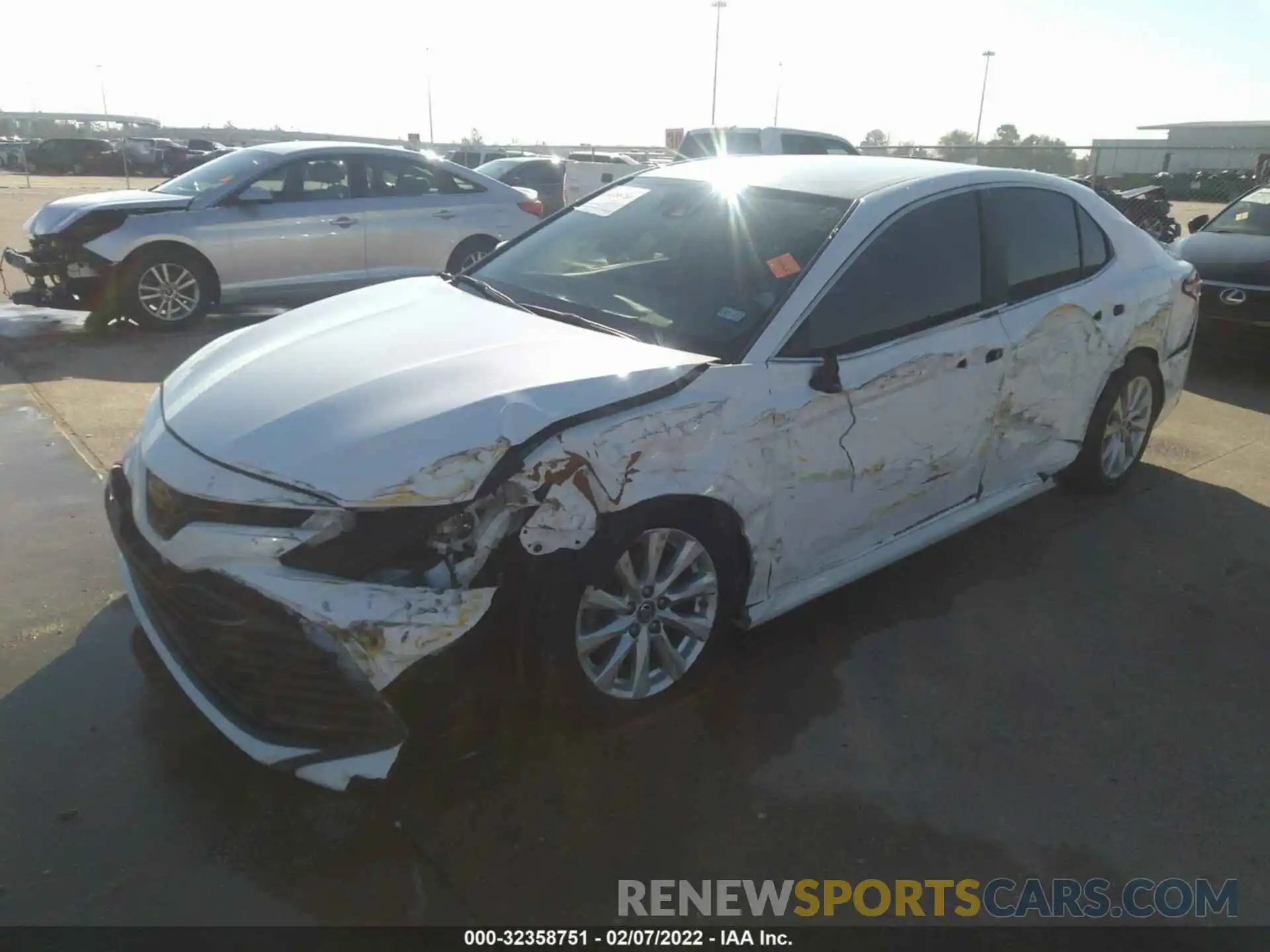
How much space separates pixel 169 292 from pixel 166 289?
35mm

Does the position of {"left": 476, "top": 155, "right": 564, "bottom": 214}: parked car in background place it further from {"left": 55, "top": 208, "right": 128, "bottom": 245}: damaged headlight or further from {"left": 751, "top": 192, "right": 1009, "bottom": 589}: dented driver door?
{"left": 751, "top": 192, "right": 1009, "bottom": 589}: dented driver door

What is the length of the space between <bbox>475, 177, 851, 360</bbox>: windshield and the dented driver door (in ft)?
0.67

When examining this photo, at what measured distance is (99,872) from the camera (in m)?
2.44

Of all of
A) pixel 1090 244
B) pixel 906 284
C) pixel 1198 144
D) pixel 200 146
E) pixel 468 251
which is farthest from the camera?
pixel 1198 144

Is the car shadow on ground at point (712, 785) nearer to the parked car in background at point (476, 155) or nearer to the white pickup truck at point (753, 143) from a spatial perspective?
the white pickup truck at point (753, 143)

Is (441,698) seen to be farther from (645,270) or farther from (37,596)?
(37,596)

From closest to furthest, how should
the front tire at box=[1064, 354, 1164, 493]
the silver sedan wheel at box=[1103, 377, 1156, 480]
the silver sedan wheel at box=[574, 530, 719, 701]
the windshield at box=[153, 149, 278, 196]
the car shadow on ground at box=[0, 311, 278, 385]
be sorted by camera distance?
the silver sedan wheel at box=[574, 530, 719, 701]
the front tire at box=[1064, 354, 1164, 493]
the silver sedan wheel at box=[1103, 377, 1156, 480]
the car shadow on ground at box=[0, 311, 278, 385]
the windshield at box=[153, 149, 278, 196]

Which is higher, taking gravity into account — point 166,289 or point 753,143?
point 753,143

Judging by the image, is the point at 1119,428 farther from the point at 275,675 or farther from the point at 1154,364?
the point at 275,675

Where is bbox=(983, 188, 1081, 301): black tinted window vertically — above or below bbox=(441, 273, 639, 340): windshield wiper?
above

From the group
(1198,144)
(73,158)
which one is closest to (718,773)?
(73,158)

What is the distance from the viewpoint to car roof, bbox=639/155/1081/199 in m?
3.76

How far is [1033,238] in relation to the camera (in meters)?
4.23

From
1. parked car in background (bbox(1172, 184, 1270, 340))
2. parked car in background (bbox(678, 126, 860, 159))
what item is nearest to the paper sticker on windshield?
parked car in background (bbox(1172, 184, 1270, 340))
